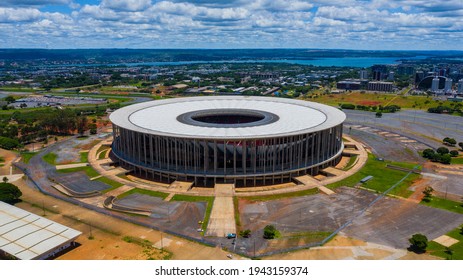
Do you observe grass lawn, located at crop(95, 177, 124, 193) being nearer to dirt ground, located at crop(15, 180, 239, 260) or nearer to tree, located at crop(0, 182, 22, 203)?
dirt ground, located at crop(15, 180, 239, 260)

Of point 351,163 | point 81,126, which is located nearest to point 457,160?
point 351,163

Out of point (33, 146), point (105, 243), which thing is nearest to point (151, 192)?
point (105, 243)

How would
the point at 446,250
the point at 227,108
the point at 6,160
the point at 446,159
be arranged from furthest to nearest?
the point at 227,108, the point at 6,160, the point at 446,159, the point at 446,250

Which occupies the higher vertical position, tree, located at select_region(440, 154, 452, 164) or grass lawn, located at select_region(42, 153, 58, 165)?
tree, located at select_region(440, 154, 452, 164)

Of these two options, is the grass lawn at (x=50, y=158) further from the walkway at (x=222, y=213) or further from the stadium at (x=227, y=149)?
the walkway at (x=222, y=213)

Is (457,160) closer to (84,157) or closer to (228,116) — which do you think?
(228,116)

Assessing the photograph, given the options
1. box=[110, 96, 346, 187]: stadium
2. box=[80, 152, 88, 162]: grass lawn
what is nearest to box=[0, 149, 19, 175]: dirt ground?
box=[80, 152, 88, 162]: grass lawn

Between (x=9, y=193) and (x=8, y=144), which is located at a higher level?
(x=8, y=144)

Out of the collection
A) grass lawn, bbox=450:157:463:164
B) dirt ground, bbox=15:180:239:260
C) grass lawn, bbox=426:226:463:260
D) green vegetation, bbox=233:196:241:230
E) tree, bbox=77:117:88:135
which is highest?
tree, bbox=77:117:88:135
